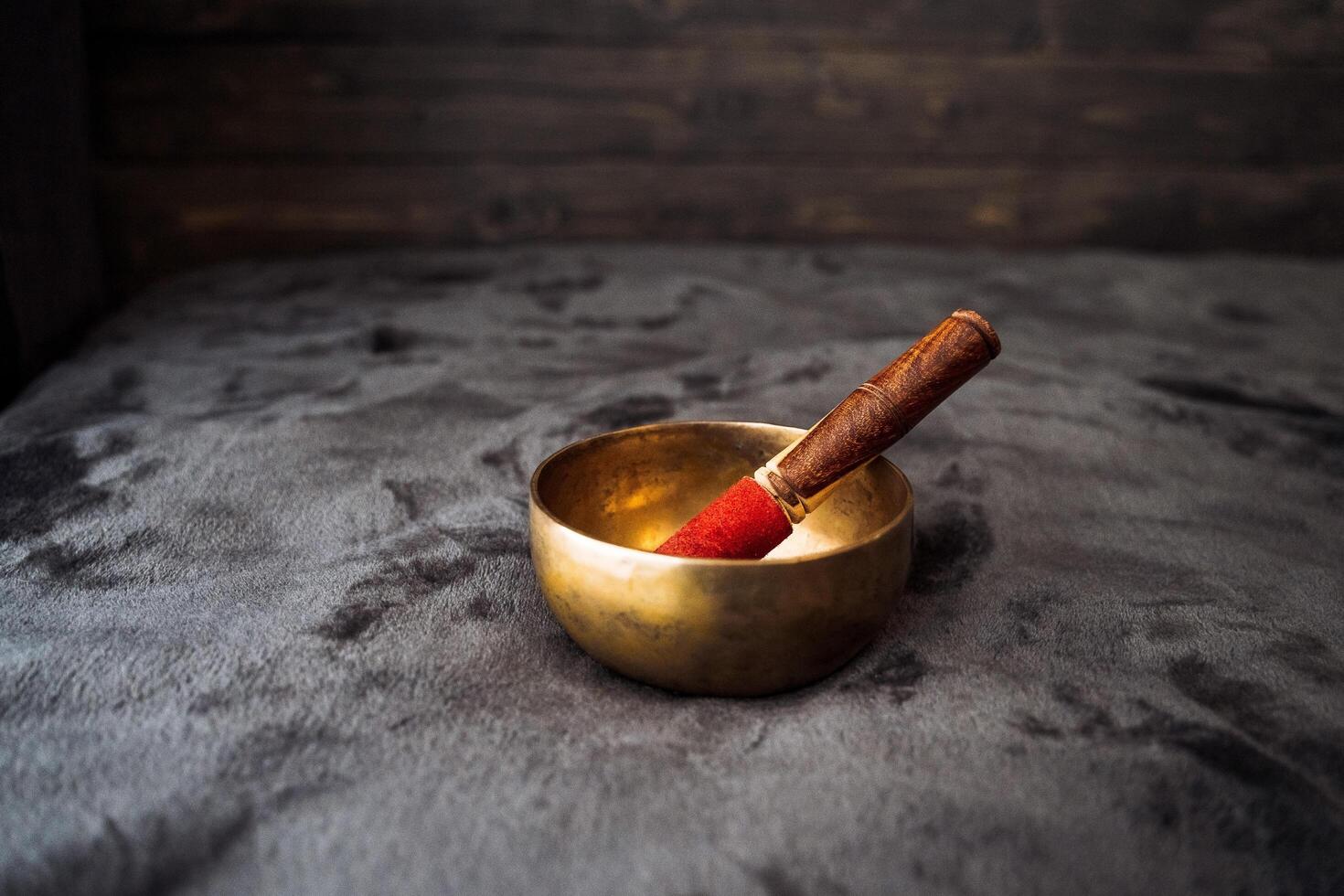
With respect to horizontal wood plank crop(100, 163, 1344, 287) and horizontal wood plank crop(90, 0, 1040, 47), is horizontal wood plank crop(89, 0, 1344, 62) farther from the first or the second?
horizontal wood plank crop(100, 163, 1344, 287)

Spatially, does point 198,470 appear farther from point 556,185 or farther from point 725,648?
point 556,185

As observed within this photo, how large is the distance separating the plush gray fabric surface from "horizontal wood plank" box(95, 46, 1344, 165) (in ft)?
2.10

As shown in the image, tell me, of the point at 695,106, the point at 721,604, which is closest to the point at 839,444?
the point at 721,604

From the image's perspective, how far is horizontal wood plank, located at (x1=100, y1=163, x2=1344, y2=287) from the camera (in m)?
1.81

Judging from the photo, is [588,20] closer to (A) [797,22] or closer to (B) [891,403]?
(A) [797,22]

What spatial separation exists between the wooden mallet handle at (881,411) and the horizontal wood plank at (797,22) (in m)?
1.34

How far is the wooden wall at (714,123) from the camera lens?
1.74 metres

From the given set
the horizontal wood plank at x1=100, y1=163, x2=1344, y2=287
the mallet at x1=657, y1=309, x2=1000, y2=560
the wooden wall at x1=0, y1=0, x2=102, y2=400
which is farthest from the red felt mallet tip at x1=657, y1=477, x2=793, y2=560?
the horizontal wood plank at x1=100, y1=163, x2=1344, y2=287

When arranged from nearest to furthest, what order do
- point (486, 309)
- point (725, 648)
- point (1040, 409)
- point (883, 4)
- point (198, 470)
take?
1. point (725, 648)
2. point (198, 470)
3. point (1040, 409)
4. point (486, 309)
5. point (883, 4)

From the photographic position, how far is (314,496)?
855 mm

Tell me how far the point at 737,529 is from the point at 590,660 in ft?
0.44

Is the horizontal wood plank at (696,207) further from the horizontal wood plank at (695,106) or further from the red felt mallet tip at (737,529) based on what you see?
the red felt mallet tip at (737,529)

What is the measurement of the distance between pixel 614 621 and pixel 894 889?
0.72ft

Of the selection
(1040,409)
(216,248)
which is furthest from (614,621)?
(216,248)
